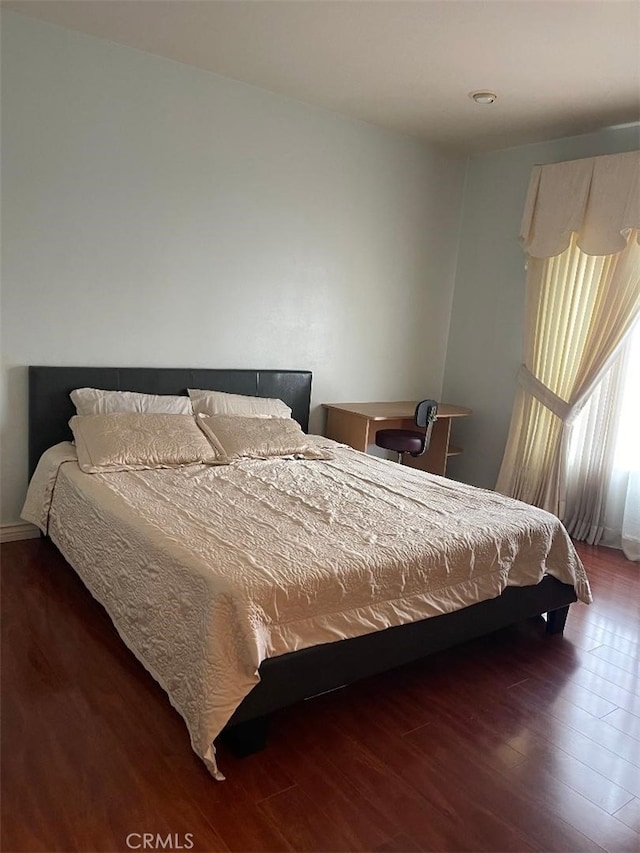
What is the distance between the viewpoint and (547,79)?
339 cm

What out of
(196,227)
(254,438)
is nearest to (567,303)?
(254,438)

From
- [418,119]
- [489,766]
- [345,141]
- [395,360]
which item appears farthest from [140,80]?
[489,766]

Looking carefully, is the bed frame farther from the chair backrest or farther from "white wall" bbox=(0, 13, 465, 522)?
the chair backrest

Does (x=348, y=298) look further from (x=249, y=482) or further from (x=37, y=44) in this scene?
(x=37, y=44)

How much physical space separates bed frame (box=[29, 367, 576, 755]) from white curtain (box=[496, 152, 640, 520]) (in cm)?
160

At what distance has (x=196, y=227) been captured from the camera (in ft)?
12.6

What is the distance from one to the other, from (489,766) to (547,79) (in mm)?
3294

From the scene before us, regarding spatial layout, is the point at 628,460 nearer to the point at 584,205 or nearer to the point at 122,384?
the point at 584,205

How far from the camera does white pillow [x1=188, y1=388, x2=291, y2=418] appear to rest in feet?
12.6

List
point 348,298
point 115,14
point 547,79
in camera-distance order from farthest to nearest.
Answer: point 348,298
point 547,79
point 115,14

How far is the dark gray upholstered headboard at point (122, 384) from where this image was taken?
11.3 ft

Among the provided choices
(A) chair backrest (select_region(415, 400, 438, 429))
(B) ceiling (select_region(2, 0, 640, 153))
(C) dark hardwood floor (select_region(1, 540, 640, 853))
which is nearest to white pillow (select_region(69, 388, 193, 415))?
(C) dark hardwood floor (select_region(1, 540, 640, 853))

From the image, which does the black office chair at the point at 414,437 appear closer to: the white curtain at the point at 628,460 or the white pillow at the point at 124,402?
the white curtain at the point at 628,460

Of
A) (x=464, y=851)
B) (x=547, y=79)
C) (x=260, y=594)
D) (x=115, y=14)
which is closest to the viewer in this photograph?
(x=464, y=851)
